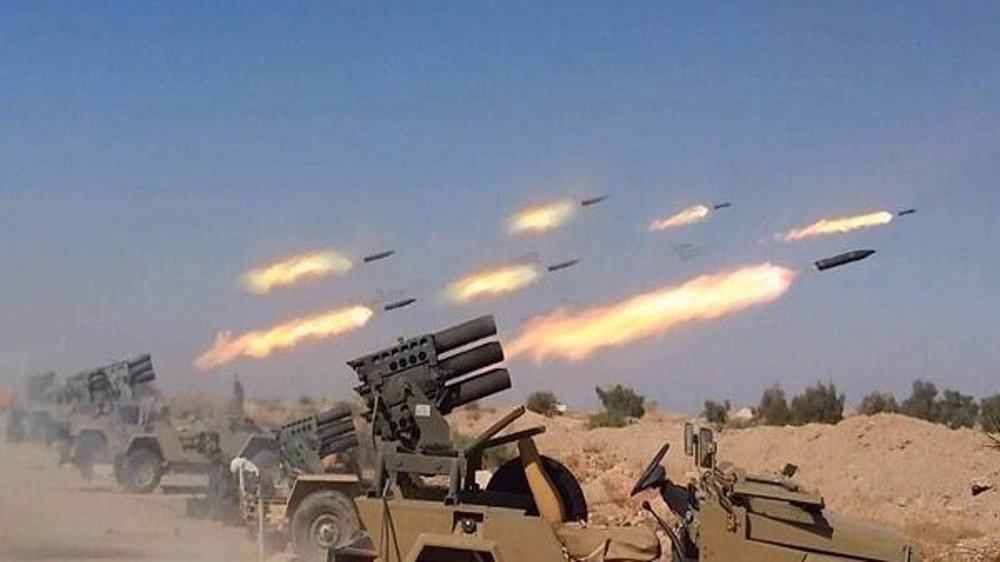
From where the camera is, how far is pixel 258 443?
88.5 feet

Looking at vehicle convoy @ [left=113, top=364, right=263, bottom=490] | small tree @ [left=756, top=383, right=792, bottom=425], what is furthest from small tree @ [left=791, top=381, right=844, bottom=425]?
vehicle convoy @ [left=113, top=364, right=263, bottom=490]

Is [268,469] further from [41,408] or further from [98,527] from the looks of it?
[41,408]

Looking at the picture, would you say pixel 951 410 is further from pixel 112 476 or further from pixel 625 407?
pixel 112 476

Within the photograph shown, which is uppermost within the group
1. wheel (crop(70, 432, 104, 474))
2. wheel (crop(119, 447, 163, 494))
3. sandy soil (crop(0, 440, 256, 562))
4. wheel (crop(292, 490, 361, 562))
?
wheel (crop(70, 432, 104, 474))

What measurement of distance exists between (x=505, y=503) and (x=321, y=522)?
25.2 feet

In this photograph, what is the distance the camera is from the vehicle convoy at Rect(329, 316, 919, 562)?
9539mm

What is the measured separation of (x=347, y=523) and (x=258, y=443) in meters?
9.36

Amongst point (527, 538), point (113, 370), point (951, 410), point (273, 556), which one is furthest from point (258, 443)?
point (951, 410)

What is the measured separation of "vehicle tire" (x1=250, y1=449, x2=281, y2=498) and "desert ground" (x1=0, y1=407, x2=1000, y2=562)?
1.05 m

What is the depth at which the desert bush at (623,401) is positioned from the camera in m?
50.6

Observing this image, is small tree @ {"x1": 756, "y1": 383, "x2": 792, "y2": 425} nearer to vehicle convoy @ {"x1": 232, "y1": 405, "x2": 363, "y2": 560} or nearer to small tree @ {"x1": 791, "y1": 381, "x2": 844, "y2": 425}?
small tree @ {"x1": 791, "y1": 381, "x2": 844, "y2": 425}

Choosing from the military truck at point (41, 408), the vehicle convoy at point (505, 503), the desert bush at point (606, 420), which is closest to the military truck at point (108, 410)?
the military truck at point (41, 408)

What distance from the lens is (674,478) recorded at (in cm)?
2742

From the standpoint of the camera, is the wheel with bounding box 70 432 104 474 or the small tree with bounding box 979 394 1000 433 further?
the small tree with bounding box 979 394 1000 433
